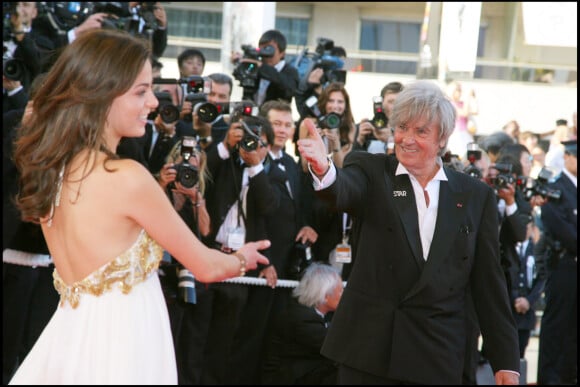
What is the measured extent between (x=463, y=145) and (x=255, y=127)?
5314 millimetres

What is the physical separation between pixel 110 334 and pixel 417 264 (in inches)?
56.2

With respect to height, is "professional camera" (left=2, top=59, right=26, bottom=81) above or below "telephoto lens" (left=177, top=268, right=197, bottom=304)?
above

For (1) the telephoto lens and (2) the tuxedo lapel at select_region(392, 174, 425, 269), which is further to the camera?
(1) the telephoto lens

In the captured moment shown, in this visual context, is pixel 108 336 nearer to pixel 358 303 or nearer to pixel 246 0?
pixel 358 303

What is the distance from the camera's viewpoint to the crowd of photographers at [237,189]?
17.1ft

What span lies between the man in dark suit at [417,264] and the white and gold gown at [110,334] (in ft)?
3.25

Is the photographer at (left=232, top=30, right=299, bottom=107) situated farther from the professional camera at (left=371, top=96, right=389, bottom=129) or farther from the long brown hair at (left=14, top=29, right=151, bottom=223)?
the long brown hair at (left=14, top=29, right=151, bottom=223)

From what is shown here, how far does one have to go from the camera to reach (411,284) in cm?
351

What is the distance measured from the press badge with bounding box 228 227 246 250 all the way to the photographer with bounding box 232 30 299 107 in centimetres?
133

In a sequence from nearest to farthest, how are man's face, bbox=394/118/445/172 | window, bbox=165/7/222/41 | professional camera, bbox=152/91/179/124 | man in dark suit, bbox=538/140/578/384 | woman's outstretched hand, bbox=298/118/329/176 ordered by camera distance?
1. woman's outstretched hand, bbox=298/118/329/176
2. man's face, bbox=394/118/445/172
3. professional camera, bbox=152/91/179/124
4. man in dark suit, bbox=538/140/578/384
5. window, bbox=165/7/222/41

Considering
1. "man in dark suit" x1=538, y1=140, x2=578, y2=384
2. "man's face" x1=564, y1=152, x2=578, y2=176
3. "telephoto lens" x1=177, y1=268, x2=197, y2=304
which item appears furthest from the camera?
"man's face" x1=564, y1=152, x2=578, y2=176

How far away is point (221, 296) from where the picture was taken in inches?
227

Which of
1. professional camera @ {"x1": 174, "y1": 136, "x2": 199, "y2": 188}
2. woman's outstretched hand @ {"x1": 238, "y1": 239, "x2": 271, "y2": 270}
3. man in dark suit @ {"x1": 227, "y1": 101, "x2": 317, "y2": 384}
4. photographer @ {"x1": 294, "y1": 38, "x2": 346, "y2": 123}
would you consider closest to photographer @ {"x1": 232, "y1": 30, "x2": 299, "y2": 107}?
photographer @ {"x1": 294, "y1": 38, "x2": 346, "y2": 123}

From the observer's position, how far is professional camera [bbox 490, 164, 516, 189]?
6.04 metres
